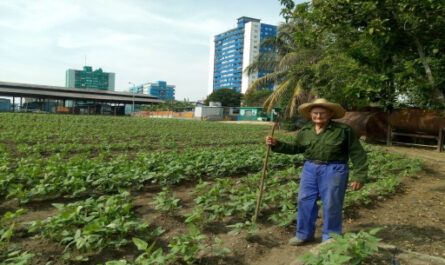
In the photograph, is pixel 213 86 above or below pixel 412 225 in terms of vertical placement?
above

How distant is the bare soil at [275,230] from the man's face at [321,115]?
1.40 m

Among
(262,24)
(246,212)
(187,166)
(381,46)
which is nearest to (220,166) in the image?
(187,166)

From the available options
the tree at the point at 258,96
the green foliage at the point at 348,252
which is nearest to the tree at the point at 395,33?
the green foliage at the point at 348,252

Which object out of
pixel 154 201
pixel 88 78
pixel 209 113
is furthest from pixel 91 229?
pixel 88 78

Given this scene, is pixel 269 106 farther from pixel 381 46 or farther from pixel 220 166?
pixel 381 46

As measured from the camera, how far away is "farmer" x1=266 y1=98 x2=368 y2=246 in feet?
10.4

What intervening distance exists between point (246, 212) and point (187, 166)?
7.38 ft

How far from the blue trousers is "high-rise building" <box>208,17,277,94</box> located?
Result: 4147 inches

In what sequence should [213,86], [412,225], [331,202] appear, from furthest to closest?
[213,86]
[412,225]
[331,202]

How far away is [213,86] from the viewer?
144 meters

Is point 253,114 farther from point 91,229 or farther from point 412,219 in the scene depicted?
point 91,229

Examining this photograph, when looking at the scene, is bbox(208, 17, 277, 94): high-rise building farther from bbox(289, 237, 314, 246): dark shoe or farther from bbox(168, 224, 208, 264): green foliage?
bbox(168, 224, 208, 264): green foliage

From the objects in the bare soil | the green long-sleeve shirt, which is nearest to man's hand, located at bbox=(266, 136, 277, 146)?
the green long-sleeve shirt

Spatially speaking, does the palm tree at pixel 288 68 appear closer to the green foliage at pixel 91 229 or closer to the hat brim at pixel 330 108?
the hat brim at pixel 330 108
